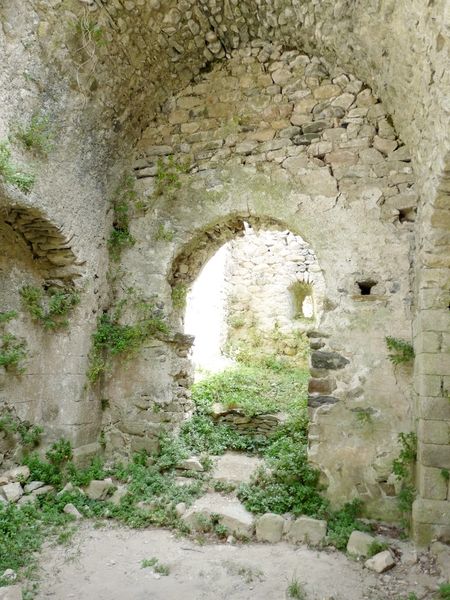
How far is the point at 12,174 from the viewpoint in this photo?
3.66m

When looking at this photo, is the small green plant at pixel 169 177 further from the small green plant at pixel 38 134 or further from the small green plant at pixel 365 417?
the small green plant at pixel 365 417

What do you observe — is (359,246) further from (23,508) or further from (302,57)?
(23,508)

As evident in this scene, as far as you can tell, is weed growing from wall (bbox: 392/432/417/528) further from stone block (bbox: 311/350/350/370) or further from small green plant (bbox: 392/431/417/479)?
stone block (bbox: 311/350/350/370)

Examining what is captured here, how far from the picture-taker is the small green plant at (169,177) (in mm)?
5035

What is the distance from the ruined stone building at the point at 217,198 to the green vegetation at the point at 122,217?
0.07 feet

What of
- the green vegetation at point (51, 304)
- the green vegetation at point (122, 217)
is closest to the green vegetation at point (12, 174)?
the green vegetation at point (51, 304)

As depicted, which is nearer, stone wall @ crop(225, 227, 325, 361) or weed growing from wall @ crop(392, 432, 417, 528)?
weed growing from wall @ crop(392, 432, 417, 528)

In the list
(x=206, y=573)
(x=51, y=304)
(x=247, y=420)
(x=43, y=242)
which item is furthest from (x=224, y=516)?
(x=43, y=242)

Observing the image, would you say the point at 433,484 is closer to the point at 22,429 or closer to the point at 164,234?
the point at 164,234

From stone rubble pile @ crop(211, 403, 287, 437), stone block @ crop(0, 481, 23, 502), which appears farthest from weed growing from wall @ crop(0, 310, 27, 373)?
stone rubble pile @ crop(211, 403, 287, 437)

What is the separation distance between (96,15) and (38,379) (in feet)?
11.7

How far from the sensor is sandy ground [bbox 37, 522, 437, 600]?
2.88 m

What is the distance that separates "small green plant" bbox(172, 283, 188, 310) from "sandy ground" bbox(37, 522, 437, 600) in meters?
2.38

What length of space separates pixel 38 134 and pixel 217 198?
188cm
